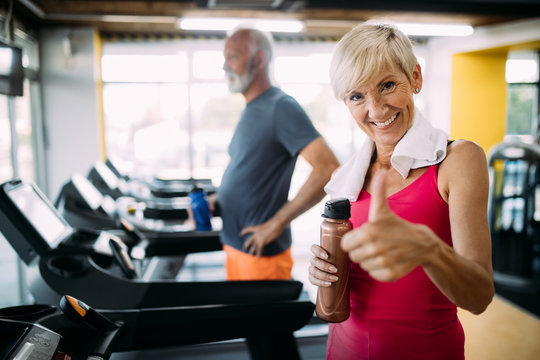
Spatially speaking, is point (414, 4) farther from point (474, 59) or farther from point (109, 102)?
point (109, 102)

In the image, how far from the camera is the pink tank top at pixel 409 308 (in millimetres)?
857

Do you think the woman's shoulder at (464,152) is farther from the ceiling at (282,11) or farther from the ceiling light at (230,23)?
Result: the ceiling light at (230,23)

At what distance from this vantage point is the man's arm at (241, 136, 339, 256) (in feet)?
5.83

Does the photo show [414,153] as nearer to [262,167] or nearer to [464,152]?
[464,152]

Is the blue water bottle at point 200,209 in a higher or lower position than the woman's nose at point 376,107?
lower

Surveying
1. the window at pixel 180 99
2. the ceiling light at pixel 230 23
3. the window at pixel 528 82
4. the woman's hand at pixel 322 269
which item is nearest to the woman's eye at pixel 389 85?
the woman's hand at pixel 322 269

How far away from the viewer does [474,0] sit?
4379 millimetres

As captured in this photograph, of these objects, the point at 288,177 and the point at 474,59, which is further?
the point at 474,59

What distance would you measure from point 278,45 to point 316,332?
188 inches

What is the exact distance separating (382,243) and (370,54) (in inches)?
18.4

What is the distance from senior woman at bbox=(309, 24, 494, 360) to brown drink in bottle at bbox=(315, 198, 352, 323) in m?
0.02

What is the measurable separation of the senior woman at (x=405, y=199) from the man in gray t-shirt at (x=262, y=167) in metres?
0.77

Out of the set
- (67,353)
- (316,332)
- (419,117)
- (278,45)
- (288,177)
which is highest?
(278,45)

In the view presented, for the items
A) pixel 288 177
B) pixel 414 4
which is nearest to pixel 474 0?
pixel 414 4
